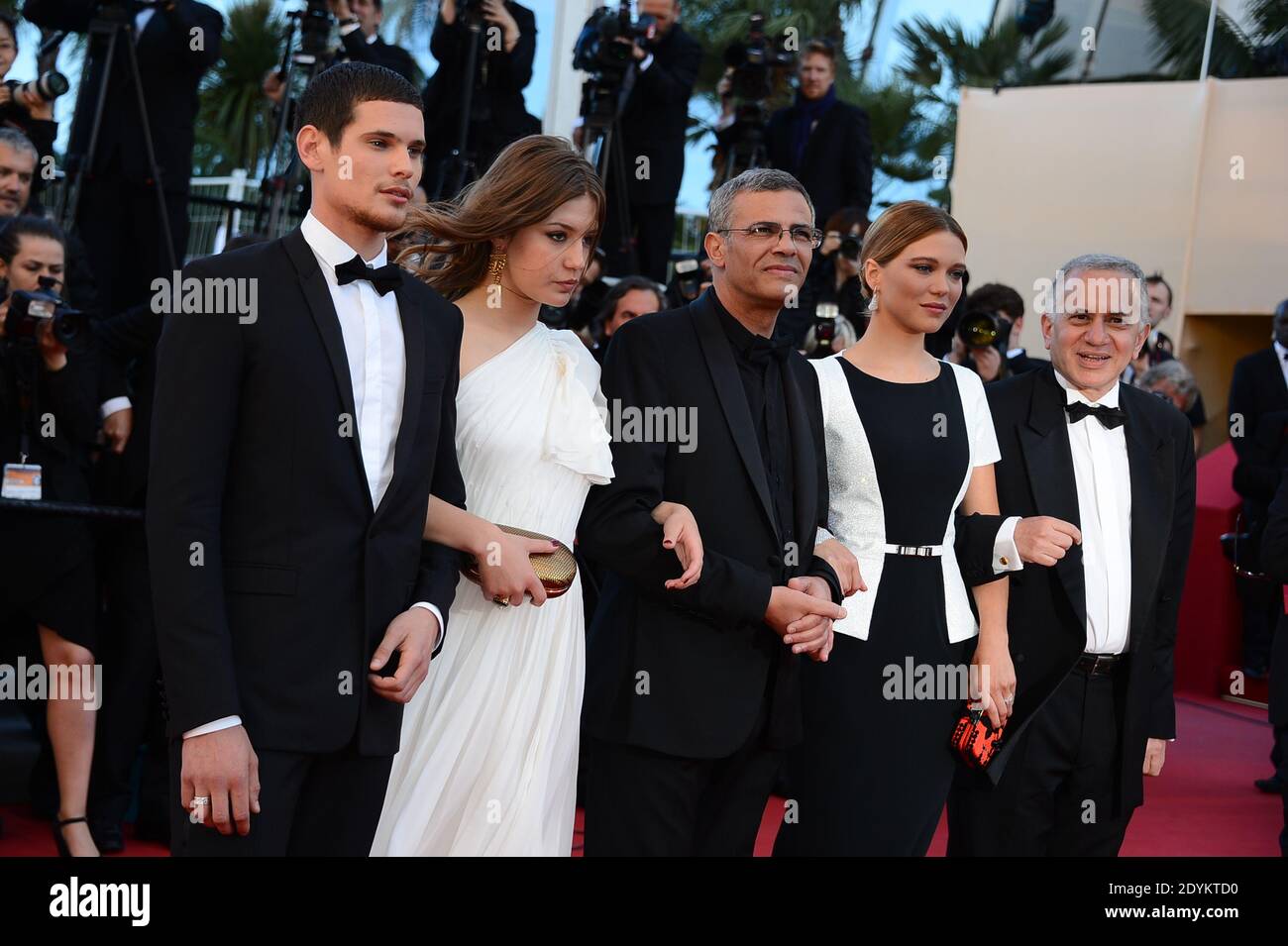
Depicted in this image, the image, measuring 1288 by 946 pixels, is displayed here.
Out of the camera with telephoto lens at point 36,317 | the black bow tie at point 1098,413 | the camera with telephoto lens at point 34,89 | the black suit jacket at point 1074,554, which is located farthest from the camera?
the camera with telephoto lens at point 34,89

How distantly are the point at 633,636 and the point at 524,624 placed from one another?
199mm

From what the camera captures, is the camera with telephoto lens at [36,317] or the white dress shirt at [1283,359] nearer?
the camera with telephoto lens at [36,317]

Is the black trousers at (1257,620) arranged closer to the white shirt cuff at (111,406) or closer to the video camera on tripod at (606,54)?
the video camera on tripod at (606,54)

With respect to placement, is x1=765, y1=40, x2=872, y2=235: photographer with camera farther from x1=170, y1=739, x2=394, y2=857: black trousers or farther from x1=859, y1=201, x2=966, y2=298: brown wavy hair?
x1=170, y1=739, x2=394, y2=857: black trousers

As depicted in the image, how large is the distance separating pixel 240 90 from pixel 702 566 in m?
14.0

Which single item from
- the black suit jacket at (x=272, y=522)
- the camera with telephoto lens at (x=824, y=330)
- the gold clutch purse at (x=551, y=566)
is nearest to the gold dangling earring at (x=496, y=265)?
the gold clutch purse at (x=551, y=566)

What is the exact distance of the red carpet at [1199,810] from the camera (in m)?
4.12

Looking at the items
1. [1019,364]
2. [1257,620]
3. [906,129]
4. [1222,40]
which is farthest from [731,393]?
[906,129]

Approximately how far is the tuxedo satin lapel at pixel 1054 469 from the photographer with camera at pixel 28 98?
3373mm

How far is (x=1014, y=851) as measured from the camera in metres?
3.01

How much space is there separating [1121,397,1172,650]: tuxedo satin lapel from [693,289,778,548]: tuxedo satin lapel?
0.87 meters

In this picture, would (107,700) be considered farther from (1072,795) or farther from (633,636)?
(1072,795)

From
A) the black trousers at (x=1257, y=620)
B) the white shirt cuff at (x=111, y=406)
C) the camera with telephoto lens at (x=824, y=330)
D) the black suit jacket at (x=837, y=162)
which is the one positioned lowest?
the black trousers at (x=1257, y=620)

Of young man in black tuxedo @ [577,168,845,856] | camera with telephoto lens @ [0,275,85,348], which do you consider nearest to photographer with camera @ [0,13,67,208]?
camera with telephoto lens @ [0,275,85,348]
